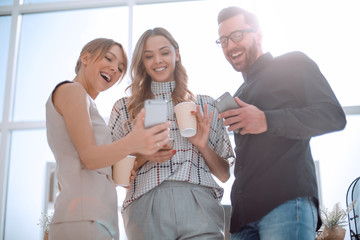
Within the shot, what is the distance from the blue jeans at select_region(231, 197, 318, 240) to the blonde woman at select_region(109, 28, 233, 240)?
236 mm

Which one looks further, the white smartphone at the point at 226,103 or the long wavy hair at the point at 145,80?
the long wavy hair at the point at 145,80

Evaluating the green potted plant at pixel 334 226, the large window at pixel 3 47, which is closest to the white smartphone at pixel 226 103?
the green potted plant at pixel 334 226

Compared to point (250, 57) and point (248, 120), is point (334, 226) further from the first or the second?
point (248, 120)

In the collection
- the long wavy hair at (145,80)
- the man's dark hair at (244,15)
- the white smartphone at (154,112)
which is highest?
the man's dark hair at (244,15)

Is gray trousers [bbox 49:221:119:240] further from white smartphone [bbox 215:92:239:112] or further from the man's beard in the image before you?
the man's beard

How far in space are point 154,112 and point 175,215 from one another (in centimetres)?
47

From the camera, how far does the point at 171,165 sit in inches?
54.2

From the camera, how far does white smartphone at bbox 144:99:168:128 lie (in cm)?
96

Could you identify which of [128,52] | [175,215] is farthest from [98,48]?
[128,52]

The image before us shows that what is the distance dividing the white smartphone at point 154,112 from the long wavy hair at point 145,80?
21.0 inches

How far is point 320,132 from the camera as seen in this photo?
1143mm

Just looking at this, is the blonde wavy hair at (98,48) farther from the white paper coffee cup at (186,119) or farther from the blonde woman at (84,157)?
the white paper coffee cup at (186,119)

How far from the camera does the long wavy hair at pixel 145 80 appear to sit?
155 cm

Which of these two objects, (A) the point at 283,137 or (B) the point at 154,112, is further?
(A) the point at 283,137
